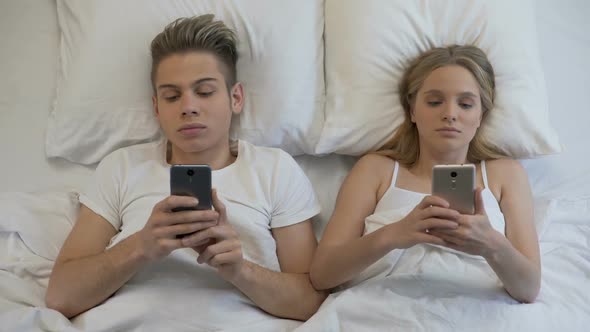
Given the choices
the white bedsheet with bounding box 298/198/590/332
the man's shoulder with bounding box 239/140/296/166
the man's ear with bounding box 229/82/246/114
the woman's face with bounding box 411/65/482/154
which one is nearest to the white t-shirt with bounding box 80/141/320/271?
the man's shoulder with bounding box 239/140/296/166

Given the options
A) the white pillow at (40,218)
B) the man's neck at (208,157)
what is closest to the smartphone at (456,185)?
the man's neck at (208,157)

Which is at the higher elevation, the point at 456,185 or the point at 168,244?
the point at 456,185

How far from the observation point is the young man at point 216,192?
4.29ft

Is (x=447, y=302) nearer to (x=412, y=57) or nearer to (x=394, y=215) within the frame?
(x=394, y=215)

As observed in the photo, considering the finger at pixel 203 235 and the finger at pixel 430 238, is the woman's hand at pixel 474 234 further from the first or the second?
the finger at pixel 203 235

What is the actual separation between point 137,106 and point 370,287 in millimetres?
749

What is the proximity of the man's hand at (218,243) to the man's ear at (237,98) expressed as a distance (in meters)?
0.39

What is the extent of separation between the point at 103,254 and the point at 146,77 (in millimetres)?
515

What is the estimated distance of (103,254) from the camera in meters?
1.32

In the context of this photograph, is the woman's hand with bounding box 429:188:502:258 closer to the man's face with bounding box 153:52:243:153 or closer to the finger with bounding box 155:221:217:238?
the finger with bounding box 155:221:217:238

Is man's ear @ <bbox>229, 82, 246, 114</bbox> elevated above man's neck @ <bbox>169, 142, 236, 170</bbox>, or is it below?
above

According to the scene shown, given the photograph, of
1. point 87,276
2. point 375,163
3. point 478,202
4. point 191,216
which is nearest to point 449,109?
point 375,163

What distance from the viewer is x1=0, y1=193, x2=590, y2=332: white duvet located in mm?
1282

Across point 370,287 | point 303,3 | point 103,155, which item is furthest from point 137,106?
point 370,287
